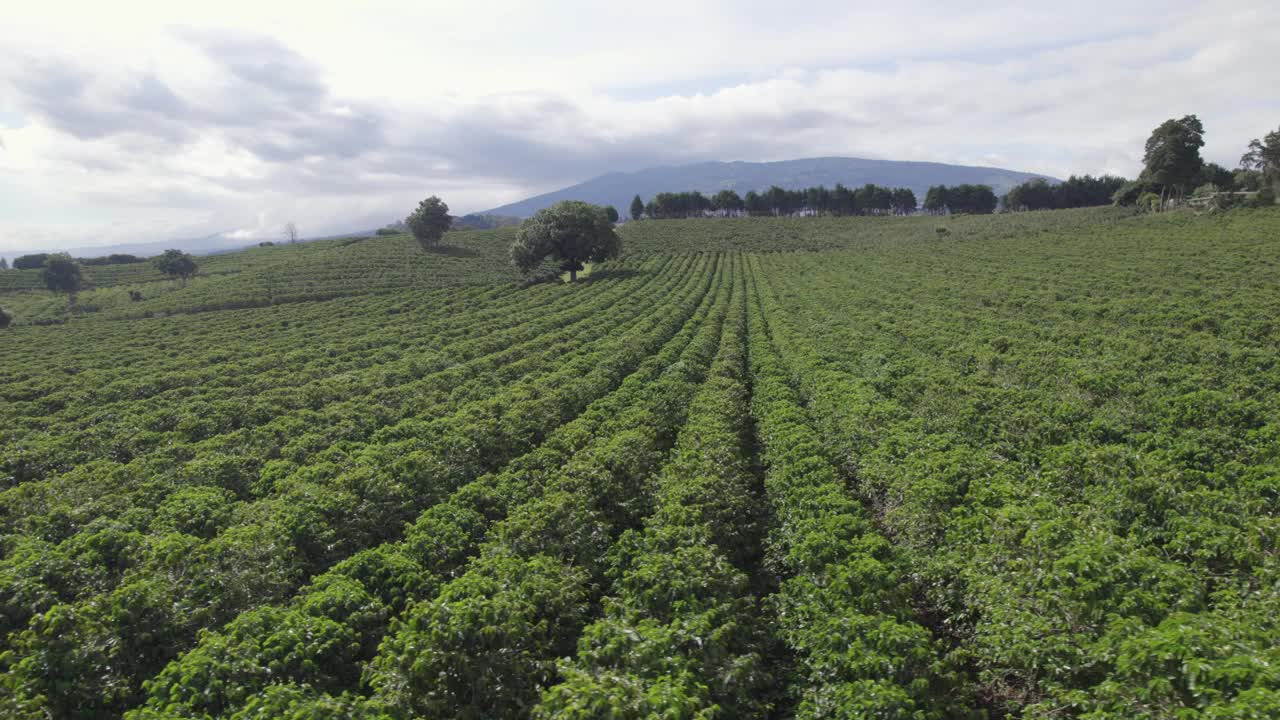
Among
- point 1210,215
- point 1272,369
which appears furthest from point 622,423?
point 1210,215

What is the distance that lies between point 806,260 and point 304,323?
70.2 m

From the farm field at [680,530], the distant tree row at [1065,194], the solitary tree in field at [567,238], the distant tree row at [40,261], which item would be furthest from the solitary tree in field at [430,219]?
the distant tree row at [1065,194]

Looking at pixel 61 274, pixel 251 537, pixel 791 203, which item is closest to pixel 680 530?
pixel 251 537

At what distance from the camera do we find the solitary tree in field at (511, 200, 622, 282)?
7594 cm

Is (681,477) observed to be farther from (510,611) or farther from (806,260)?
(806,260)

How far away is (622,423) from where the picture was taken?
18516mm

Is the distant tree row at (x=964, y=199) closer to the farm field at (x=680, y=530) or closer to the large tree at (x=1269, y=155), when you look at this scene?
the large tree at (x=1269, y=155)

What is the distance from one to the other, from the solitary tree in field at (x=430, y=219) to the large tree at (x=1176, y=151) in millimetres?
113439

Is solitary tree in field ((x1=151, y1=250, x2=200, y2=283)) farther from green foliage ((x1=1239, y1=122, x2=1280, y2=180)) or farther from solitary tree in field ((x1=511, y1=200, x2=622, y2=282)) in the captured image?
green foliage ((x1=1239, y1=122, x2=1280, y2=180))

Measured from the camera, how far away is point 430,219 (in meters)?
107

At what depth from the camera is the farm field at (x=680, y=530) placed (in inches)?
303

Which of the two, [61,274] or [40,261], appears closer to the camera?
[61,274]

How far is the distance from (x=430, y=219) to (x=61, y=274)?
56128 millimetres

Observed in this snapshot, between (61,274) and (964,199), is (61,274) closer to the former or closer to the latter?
(61,274)
